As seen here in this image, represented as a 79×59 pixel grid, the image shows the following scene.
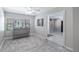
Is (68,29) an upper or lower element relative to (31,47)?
upper

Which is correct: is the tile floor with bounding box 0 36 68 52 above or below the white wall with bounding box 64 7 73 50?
below

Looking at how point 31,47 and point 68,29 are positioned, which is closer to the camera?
point 68,29

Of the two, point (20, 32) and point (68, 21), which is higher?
point (68, 21)

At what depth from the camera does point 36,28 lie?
7883 millimetres

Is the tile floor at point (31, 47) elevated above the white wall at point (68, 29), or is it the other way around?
the white wall at point (68, 29)

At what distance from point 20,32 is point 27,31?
2.57 ft
